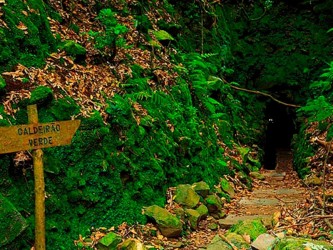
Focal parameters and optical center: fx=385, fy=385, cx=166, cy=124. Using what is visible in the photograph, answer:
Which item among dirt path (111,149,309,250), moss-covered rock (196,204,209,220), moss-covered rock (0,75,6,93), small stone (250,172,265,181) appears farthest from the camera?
small stone (250,172,265,181)

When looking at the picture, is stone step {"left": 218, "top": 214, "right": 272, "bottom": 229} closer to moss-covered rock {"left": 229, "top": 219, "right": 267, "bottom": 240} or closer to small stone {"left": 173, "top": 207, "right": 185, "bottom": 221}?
moss-covered rock {"left": 229, "top": 219, "right": 267, "bottom": 240}

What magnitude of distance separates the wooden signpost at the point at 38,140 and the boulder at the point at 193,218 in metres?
2.72

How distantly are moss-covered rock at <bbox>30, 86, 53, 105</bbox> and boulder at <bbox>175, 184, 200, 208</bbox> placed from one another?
265 centimetres

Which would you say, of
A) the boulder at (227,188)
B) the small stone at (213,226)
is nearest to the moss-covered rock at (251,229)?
the small stone at (213,226)

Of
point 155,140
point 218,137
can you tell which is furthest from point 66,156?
point 218,137

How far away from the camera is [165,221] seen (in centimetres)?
541

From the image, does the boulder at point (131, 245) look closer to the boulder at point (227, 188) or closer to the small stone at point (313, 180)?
the boulder at point (227, 188)

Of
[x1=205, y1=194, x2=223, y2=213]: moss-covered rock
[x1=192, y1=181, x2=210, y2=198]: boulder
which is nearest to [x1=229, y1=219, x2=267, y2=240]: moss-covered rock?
[x1=205, y1=194, x2=223, y2=213]: moss-covered rock

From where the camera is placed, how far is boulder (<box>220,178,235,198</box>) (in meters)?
8.11

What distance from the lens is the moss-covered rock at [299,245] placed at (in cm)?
425

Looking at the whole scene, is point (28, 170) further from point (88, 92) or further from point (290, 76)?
point (290, 76)

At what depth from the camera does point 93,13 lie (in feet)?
25.6

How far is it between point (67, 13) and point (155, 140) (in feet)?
9.50

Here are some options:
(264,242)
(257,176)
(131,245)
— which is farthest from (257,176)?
(131,245)
